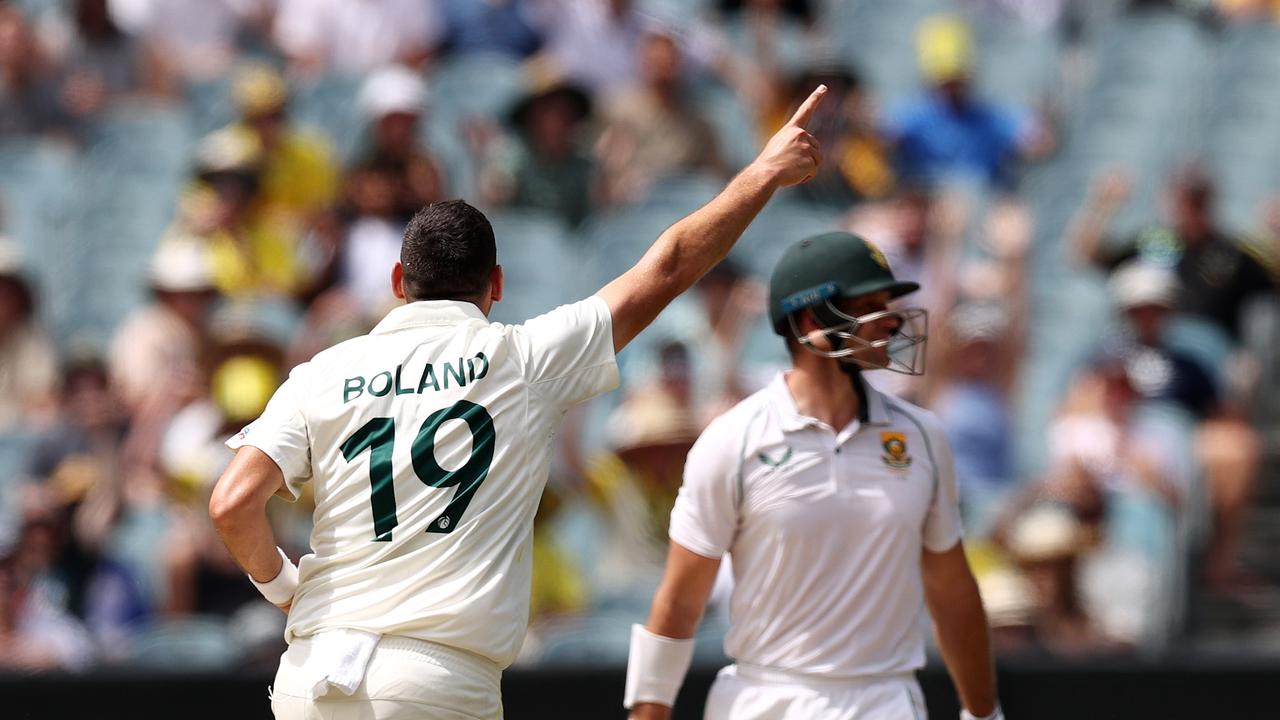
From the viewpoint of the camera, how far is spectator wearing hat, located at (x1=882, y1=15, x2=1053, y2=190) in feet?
35.4

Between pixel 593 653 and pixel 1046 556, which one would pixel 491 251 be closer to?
pixel 593 653

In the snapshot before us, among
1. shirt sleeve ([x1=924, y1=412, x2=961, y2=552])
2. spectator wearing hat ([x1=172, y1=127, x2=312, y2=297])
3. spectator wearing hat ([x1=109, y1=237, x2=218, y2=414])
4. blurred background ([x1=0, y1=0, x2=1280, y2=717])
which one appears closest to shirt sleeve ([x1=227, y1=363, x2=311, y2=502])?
shirt sleeve ([x1=924, y1=412, x2=961, y2=552])

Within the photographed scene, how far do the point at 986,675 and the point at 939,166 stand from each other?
21.6ft

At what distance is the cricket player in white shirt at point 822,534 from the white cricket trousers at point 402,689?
3.28 feet

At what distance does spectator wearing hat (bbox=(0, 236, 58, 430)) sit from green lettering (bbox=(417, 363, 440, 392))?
658 centimetres

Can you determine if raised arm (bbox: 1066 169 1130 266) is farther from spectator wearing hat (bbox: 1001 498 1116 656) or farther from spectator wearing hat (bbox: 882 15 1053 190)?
spectator wearing hat (bbox: 1001 498 1116 656)

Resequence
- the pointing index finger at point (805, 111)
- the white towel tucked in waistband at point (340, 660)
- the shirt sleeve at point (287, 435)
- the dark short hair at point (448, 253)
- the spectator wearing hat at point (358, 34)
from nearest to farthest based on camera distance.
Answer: the white towel tucked in waistband at point (340, 660)
the shirt sleeve at point (287, 435)
the dark short hair at point (448, 253)
the pointing index finger at point (805, 111)
the spectator wearing hat at point (358, 34)

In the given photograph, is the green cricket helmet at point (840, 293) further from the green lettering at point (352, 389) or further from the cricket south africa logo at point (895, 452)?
the green lettering at point (352, 389)

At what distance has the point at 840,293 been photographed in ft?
14.8

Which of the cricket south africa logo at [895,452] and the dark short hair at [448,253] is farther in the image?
the cricket south africa logo at [895,452]

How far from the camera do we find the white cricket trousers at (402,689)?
11.3 feet

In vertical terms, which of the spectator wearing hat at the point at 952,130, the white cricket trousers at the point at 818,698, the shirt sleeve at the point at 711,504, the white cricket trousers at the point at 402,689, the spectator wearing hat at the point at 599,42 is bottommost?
the white cricket trousers at the point at 818,698

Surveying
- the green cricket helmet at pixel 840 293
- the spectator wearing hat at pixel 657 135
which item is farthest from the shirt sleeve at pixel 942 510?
the spectator wearing hat at pixel 657 135

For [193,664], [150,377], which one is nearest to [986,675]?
[193,664]
